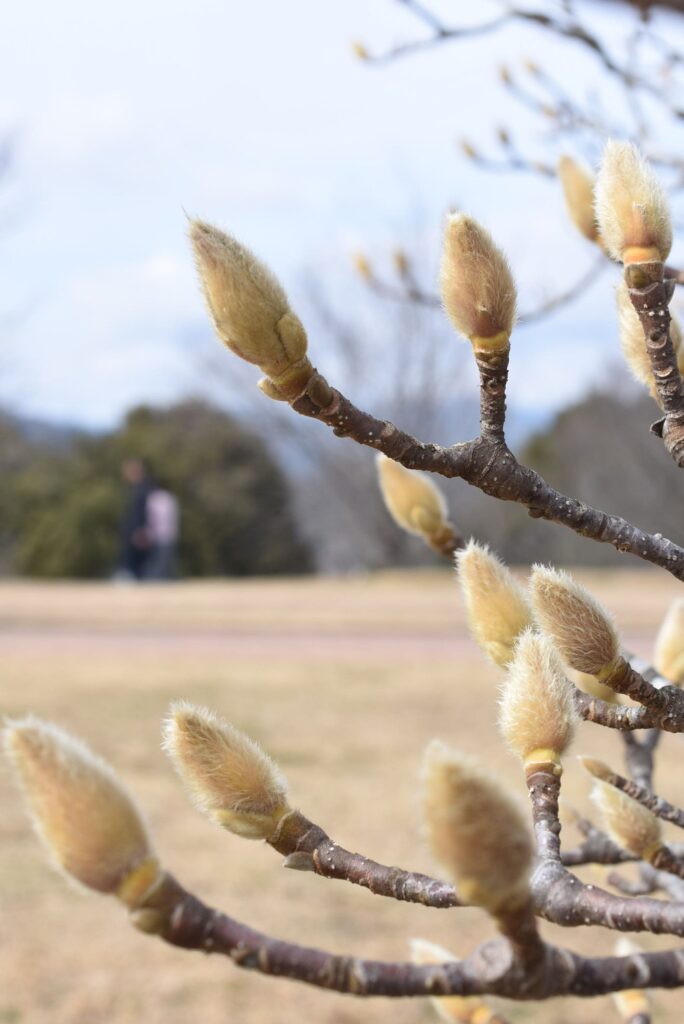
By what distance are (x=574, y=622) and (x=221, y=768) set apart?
256 millimetres

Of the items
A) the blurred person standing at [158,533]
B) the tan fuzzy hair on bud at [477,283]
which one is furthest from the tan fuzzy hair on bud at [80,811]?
the blurred person standing at [158,533]

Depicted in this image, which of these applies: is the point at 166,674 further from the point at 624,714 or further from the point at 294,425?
the point at 294,425

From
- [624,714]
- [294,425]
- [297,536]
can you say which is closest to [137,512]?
[294,425]

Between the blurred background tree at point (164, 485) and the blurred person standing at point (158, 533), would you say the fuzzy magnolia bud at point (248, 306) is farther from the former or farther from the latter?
the blurred background tree at point (164, 485)

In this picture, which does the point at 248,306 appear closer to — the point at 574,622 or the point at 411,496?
the point at 574,622

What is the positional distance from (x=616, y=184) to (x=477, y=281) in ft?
0.36

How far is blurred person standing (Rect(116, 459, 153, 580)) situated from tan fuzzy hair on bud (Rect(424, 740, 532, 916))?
15326mm

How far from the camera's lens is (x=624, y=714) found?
0.86 m

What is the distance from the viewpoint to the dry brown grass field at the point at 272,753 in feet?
10.7

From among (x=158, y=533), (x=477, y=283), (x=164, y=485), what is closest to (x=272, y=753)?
(x=477, y=283)

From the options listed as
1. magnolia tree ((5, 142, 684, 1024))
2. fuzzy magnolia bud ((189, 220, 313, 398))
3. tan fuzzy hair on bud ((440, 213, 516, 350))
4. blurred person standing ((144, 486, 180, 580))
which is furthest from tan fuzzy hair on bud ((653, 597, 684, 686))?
blurred person standing ((144, 486, 180, 580))

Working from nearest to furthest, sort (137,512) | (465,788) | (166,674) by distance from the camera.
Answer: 1. (465,788)
2. (166,674)
3. (137,512)

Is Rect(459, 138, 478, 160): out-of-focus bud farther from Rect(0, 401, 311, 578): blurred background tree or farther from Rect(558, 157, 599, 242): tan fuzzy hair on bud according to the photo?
Rect(0, 401, 311, 578): blurred background tree

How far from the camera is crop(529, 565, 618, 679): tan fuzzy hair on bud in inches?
30.0
